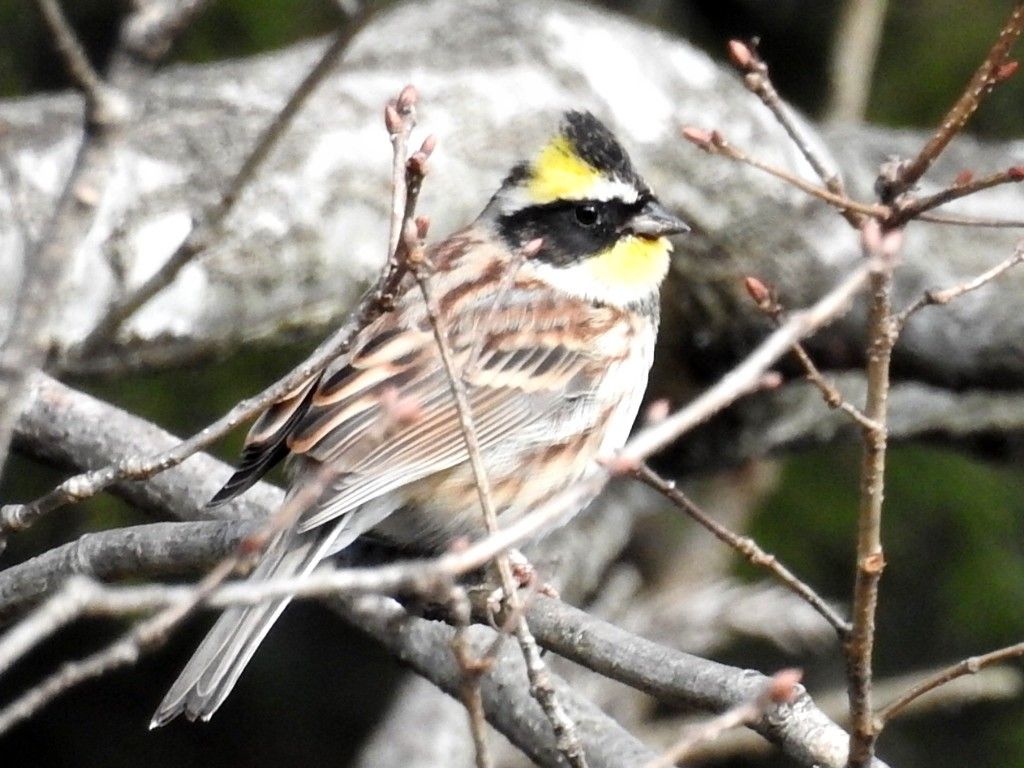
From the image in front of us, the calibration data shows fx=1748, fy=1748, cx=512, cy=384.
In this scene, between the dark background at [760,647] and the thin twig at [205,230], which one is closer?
the thin twig at [205,230]

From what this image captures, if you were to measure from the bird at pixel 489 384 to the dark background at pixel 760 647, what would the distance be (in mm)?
2259

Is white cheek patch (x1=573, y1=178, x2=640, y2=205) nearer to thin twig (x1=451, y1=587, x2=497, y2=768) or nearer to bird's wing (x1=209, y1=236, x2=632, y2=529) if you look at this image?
bird's wing (x1=209, y1=236, x2=632, y2=529)

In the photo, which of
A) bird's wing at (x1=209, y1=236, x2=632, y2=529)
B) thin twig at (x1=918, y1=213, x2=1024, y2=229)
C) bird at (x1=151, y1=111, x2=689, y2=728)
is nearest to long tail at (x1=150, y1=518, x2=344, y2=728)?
bird at (x1=151, y1=111, x2=689, y2=728)

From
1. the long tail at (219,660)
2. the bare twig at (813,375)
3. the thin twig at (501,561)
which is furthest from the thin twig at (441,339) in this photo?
the long tail at (219,660)

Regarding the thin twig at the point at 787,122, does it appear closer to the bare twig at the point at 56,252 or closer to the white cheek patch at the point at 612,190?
the bare twig at the point at 56,252

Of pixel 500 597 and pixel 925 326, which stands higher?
pixel 925 326

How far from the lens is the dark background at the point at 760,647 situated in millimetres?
6109

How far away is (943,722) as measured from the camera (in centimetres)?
643

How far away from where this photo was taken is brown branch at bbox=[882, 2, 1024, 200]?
2131mm

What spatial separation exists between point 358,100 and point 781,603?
2081 millimetres

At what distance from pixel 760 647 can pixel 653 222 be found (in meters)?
2.88

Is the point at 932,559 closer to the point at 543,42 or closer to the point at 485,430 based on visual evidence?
the point at 543,42

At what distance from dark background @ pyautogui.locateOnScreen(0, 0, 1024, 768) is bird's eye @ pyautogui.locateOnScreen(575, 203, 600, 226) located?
2.31 meters

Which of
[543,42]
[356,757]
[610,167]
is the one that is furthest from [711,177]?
[356,757]
